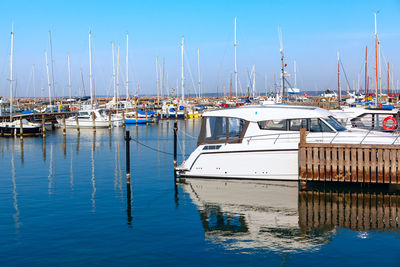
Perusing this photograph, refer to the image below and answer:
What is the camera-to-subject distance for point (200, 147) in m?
21.0

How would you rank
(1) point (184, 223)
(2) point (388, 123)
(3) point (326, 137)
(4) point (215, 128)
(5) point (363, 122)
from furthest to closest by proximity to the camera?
1. (5) point (363, 122)
2. (2) point (388, 123)
3. (4) point (215, 128)
4. (3) point (326, 137)
5. (1) point (184, 223)

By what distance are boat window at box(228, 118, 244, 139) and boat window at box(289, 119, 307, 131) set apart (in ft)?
7.28

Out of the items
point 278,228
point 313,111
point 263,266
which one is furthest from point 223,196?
point 263,266

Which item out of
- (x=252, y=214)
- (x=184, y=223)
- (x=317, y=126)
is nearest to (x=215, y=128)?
(x=317, y=126)

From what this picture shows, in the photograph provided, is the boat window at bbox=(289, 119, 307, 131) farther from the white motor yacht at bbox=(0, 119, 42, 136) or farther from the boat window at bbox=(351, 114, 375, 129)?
the white motor yacht at bbox=(0, 119, 42, 136)

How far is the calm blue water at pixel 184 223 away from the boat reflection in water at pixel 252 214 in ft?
0.11

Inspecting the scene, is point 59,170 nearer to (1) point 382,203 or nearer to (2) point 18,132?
(1) point 382,203

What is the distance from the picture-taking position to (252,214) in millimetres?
16234

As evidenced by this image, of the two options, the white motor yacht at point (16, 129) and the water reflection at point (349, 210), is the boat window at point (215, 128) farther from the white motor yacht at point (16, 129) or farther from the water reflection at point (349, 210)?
the white motor yacht at point (16, 129)

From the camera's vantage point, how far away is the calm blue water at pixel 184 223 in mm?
12188

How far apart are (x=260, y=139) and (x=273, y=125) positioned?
112 centimetres

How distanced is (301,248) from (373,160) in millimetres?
6150

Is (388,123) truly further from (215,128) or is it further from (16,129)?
(16,129)

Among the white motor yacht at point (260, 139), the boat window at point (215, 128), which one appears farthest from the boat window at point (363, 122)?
the boat window at point (215, 128)
